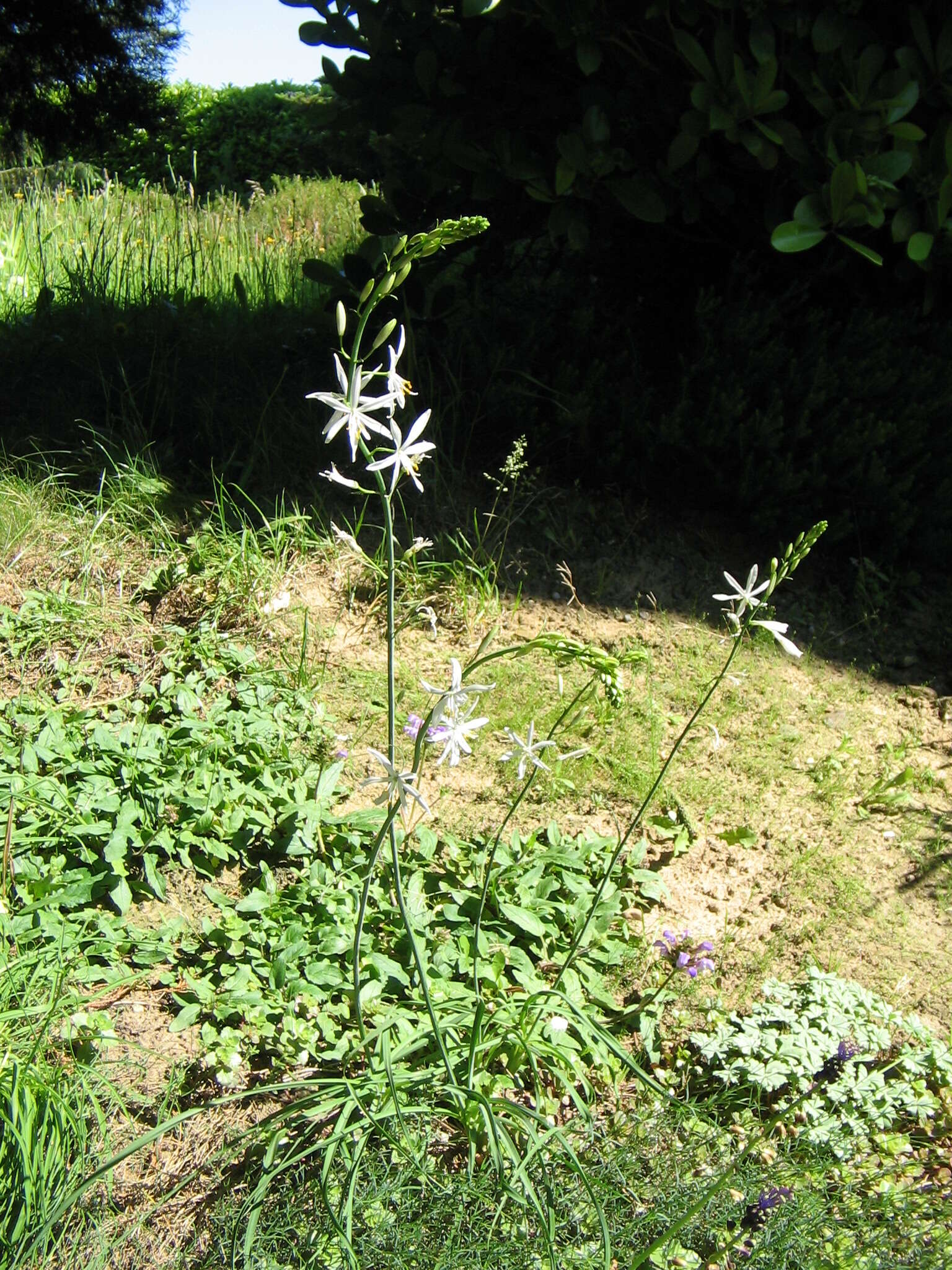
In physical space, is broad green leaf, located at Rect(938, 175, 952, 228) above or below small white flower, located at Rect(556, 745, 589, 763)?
above

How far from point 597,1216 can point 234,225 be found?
5.70 meters

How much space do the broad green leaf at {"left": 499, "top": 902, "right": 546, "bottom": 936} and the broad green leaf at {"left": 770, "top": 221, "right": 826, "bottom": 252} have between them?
229cm

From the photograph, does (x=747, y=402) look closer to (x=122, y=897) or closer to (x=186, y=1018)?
(x=122, y=897)

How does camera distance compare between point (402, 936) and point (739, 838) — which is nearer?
point (402, 936)

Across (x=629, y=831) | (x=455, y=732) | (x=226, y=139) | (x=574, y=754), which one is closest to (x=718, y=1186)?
(x=629, y=831)

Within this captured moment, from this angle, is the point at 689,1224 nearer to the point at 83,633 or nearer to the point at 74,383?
the point at 83,633

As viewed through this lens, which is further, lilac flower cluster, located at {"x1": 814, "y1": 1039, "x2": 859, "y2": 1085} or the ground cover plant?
lilac flower cluster, located at {"x1": 814, "y1": 1039, "x2": 859, "y2": 1085}

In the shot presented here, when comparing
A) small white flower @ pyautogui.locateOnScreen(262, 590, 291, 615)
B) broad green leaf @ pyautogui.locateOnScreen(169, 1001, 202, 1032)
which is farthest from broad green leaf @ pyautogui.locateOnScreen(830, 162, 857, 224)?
broad green leaf @ pyautogui.locateOnScreen(169, 1001, 202, 1032)

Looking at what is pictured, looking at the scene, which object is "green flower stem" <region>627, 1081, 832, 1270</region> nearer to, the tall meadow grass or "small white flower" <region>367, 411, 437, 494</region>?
"small white flower" <region>367, 411, 437, 494</region>

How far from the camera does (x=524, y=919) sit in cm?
246

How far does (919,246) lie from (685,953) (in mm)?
2503

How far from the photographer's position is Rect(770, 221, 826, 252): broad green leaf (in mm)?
3408

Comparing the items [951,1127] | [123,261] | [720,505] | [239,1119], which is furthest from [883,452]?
[123,261]

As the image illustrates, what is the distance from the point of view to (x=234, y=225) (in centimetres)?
612
